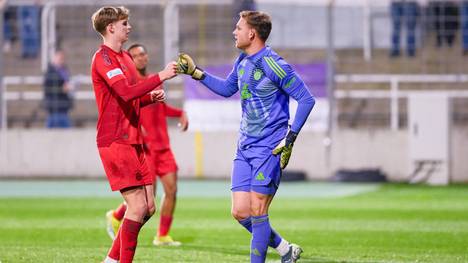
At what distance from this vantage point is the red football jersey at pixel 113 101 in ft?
30.8

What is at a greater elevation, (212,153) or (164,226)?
(164,226)

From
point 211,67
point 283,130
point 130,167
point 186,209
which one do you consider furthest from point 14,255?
point 211,67

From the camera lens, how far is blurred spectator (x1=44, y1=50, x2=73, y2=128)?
23.6 metres

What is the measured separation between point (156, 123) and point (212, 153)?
9.78 meters

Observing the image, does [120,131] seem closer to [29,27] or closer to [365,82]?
[29,27]

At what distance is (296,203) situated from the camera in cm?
1855

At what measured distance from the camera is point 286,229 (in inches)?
576

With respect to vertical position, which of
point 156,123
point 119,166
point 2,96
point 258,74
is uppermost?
point 258,74

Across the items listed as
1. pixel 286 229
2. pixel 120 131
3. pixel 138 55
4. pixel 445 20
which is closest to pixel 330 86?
pixel 445 20

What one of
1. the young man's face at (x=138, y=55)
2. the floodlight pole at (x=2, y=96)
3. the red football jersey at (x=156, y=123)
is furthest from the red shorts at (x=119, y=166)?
the floodlight pole at (x=2, y=96)

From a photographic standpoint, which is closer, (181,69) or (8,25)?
(181,69)

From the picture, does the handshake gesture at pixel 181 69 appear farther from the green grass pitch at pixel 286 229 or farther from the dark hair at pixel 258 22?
the green grass pitch at pixel 286 229

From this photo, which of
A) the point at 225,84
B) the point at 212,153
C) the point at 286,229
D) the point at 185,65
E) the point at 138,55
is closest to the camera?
the point at 185,65

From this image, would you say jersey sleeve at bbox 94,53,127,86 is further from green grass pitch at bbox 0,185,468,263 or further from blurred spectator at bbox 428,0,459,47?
blurred spectator at bbox 428,0,459,47
